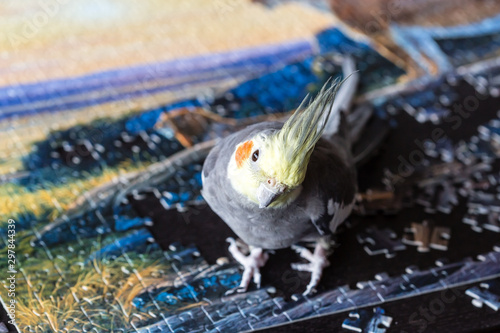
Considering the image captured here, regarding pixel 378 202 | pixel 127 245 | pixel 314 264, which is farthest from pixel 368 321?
pixel 127 245

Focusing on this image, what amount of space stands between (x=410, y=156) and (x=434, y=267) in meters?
0.27

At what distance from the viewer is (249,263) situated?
96cm

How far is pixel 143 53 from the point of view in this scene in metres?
1.36

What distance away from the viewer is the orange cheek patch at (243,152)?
80 centimetres

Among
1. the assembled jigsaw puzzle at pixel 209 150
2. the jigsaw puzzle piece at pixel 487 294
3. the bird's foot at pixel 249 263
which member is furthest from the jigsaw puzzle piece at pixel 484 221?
the bird's foot at pixel 249 263

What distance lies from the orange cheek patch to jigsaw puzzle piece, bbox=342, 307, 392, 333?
29cm

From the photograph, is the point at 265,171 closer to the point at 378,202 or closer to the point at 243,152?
the point at 243,152

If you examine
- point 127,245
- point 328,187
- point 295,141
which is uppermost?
point 295,141

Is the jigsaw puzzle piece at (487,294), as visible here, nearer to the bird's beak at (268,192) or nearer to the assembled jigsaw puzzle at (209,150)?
the assembled jigsaw puzzle at (209,150)

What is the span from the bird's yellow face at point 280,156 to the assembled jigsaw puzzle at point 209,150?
212 mm

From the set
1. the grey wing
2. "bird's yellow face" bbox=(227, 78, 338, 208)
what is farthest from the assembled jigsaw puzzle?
"bird's yellow face" bbox=(227, 78, 338, 208)

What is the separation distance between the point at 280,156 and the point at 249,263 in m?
0.26

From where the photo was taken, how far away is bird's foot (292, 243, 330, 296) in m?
0.95

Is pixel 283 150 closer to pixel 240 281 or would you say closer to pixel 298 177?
pixel 298 177
